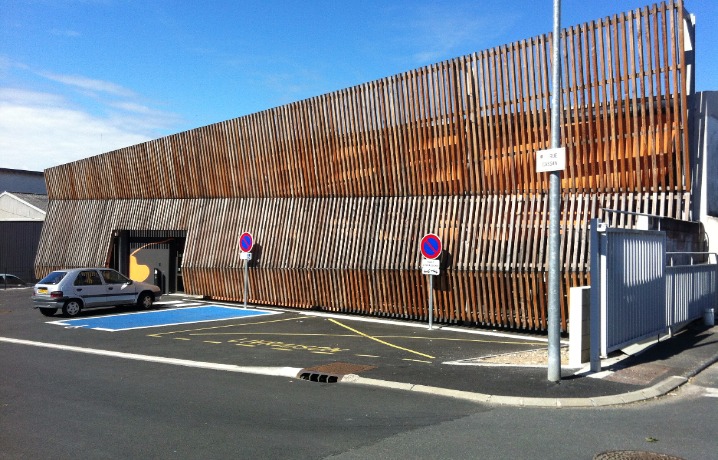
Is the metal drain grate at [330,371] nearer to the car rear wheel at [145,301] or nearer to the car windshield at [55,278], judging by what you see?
the car windshield at [55,278]

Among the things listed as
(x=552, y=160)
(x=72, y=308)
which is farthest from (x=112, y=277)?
(x=552, y=160)

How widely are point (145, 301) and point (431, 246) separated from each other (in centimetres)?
1131

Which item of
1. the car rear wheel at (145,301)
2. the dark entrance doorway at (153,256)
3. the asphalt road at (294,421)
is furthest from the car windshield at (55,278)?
the asphalt road at (294,421)

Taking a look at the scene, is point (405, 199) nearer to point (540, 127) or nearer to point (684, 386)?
point (540, 127)

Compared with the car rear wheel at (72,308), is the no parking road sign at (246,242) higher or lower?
higher

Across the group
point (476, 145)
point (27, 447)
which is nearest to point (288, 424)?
point (27, 447)

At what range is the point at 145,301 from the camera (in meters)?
22.5

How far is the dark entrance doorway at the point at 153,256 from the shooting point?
2880 centimetres

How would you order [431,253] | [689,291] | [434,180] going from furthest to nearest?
[434,180] < [431,253] < [689,291]

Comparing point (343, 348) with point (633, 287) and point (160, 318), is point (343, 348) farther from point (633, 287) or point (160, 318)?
point (160, 318)

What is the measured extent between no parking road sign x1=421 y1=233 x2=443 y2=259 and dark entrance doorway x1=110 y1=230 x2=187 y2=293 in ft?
48.2

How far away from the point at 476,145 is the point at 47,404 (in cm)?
1326

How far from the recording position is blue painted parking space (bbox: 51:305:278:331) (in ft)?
60.2

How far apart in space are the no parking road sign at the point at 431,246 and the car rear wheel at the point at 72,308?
37.9 ft
